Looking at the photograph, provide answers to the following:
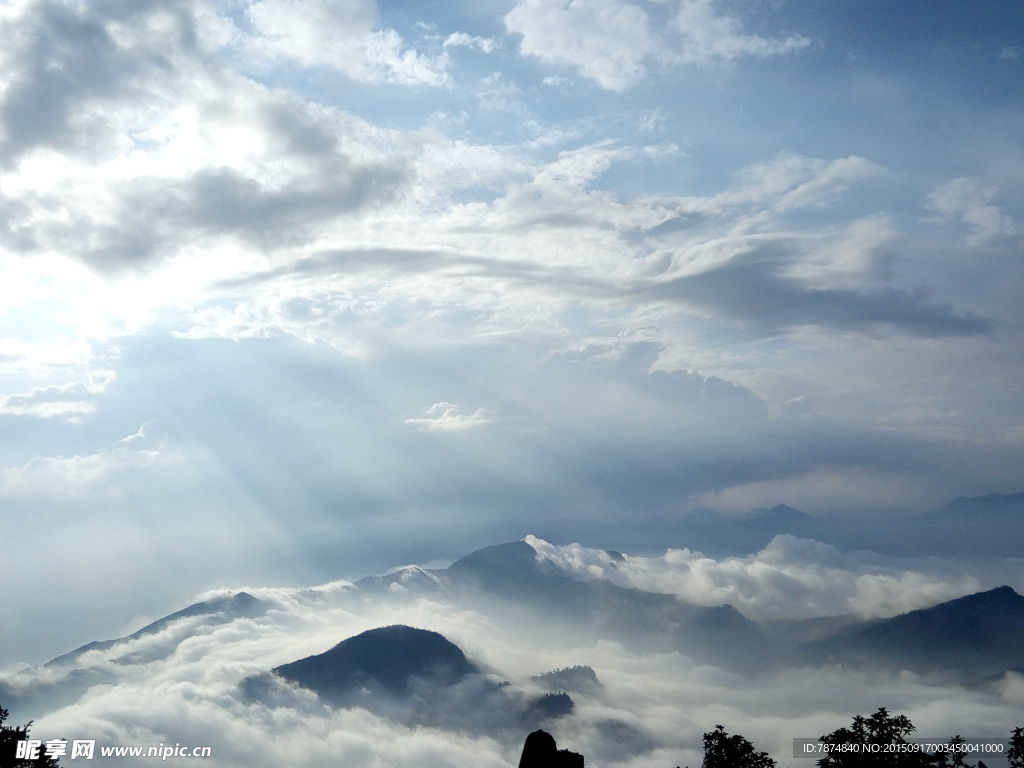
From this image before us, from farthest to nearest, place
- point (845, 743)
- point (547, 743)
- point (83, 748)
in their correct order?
point (83, 748) < point (845, 743) < point (547, 743)

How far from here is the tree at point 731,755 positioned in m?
76.3

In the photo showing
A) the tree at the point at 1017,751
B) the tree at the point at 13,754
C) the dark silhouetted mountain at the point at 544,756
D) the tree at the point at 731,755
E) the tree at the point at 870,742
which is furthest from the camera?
the tree at the point at 731,755

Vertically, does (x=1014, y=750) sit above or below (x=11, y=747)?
below

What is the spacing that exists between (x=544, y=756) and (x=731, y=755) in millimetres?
33718

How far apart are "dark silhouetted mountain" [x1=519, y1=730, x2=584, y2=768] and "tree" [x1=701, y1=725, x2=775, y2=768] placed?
2746 centimetres

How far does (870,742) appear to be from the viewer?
71.8 metres

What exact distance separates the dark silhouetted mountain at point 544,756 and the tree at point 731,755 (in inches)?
1081

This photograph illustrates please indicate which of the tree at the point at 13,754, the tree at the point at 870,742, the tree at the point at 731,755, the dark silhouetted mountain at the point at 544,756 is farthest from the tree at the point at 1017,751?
the tree at the point at 13,754

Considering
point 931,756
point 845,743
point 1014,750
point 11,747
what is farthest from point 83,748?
point 1014,750

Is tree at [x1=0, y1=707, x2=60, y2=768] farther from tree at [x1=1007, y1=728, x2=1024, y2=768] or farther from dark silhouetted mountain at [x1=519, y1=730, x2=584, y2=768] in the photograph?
tree at [x1=1007, y1=728, x2=1024, y2=768]

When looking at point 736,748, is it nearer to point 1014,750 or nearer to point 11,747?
point 1014,750

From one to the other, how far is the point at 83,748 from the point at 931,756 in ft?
417

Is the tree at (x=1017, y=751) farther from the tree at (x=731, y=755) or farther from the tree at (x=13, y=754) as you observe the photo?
the tree at (x=13, y=754)

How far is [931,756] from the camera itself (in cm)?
6569
